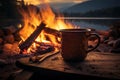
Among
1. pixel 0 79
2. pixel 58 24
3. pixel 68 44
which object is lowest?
pixel 0 79

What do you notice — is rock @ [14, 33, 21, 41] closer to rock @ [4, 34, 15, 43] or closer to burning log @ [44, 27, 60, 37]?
rock @ [4, 34, 15, 43]

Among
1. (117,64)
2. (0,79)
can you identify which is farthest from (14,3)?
(117,64)

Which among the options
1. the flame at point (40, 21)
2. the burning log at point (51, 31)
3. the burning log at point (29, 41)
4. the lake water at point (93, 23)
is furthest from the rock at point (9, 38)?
the lake water at point (93, 23)

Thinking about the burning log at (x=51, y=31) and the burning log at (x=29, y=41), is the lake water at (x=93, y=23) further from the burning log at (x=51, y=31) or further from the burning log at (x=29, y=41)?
the burning log at (x=29, y=41)

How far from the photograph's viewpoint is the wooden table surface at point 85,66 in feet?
6.55

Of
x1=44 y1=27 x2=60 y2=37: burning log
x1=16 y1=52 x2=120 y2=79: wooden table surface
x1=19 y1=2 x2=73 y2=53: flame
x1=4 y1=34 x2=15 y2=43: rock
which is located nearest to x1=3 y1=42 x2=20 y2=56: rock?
x1=4 y1=34 x2=15 y2=43: rock

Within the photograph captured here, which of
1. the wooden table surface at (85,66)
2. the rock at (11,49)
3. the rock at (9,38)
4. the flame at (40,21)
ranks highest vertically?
the flame at (40,21)

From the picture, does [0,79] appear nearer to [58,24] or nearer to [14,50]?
[14,50]

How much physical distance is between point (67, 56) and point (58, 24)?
3.49 metres

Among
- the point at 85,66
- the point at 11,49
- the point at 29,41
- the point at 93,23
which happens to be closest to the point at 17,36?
the point at 11,49

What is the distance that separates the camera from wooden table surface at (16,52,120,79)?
2.00m

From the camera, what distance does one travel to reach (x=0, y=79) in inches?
118

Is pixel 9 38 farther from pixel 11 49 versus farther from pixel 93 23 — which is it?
pixel 93 23

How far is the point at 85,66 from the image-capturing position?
2.19m
